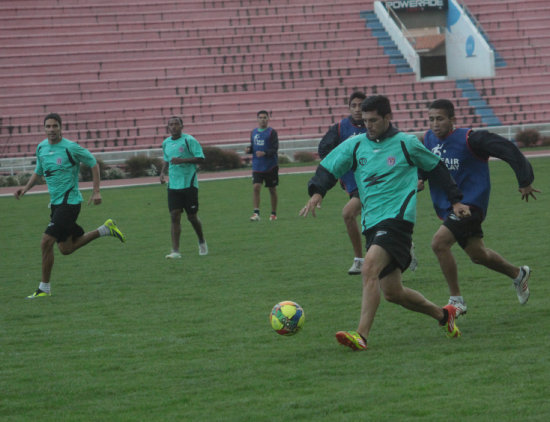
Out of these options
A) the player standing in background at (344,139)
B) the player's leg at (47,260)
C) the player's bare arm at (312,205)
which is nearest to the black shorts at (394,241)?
the player's bare arm at (312,205)

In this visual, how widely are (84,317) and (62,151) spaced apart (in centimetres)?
250

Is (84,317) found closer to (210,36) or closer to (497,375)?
(497,375)

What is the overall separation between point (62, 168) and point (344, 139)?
3.29 m

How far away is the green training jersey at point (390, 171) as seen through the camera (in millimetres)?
6875

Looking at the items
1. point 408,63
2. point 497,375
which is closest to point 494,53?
point 408,63

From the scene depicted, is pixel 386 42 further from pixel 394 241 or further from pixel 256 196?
pixel 394 241

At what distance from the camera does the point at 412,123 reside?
3428 centimetres

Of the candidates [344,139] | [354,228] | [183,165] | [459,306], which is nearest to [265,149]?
[183,165]

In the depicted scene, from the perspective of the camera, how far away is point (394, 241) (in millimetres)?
6742

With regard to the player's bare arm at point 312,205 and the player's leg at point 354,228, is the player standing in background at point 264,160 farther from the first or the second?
the player's bare arm at point 312,205

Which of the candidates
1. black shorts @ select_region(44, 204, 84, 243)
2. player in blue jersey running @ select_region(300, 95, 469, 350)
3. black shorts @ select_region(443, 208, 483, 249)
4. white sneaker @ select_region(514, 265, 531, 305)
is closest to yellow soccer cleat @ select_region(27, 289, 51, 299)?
black shorts @ select_region(44, 204, 84, 243)

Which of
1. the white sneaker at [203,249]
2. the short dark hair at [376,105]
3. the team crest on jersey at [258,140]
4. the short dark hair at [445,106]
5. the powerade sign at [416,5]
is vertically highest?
the powerade sign at [416,5]

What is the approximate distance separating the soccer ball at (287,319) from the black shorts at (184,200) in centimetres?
621

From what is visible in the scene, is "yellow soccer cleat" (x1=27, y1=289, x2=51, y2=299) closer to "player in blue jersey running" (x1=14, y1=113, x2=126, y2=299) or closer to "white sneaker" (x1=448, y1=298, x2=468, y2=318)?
"player in blue jersey running" (x1=14, y1=113, x2=126, y2=299)
